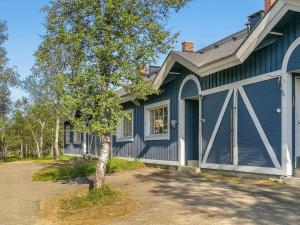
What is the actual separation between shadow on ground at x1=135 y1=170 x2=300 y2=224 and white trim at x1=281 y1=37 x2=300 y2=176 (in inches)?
24.5

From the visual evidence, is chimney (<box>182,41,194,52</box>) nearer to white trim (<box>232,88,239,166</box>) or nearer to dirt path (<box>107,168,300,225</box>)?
white trim (<box>232,88,239,166</box>)

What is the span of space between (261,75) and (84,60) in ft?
A: 16.0

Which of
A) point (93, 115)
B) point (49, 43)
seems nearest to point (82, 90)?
point (93, 115)

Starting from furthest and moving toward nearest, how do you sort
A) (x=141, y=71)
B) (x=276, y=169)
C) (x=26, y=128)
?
(x=26, y=128), (x=141, y=71), (x=276, y=169)

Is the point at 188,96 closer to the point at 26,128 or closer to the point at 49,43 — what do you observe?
the point at 49,43

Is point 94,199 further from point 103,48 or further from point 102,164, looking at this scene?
point 103,48

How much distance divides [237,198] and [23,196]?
6683 millimetres

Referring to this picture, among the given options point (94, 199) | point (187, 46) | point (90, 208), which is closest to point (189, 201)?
point (90, 208)

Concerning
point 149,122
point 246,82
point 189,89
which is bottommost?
point 149,122

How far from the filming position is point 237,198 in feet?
30.4

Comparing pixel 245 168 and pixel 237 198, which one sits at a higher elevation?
pixel 245 168

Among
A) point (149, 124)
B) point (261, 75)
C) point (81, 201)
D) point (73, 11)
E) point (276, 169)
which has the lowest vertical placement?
point (81, 201)

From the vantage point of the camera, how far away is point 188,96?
16.2 m

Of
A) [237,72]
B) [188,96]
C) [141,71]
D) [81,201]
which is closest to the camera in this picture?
[81,201]
